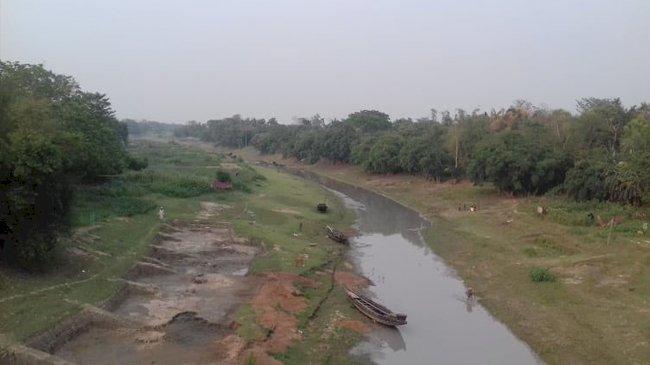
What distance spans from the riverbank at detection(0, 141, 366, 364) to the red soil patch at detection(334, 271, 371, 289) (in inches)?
23.4

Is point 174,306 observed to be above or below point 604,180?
below

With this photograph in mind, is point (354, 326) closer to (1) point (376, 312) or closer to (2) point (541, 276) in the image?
(1) point (376, 312)

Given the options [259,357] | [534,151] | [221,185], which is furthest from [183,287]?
[534,151]

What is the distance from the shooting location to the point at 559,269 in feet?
95.5

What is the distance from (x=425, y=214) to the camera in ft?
167

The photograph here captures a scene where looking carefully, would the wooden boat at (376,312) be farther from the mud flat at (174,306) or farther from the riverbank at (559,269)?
the riverbank at (559,269)

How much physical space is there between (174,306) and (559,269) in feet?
62.1

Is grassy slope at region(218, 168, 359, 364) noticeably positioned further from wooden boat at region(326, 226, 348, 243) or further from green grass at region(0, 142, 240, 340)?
green grass at region(0, 142, 240, 340)

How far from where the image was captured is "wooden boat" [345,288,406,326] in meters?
22.4

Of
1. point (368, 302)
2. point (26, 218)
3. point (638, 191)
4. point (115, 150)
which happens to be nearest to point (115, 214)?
point (115, 150)

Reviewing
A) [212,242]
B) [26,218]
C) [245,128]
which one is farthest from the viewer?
[245,128]

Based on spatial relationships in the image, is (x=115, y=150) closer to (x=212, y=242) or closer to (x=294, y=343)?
(x=212, y=242)

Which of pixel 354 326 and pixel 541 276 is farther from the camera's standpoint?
pixel 541 276

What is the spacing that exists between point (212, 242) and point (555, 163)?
2936 cm
